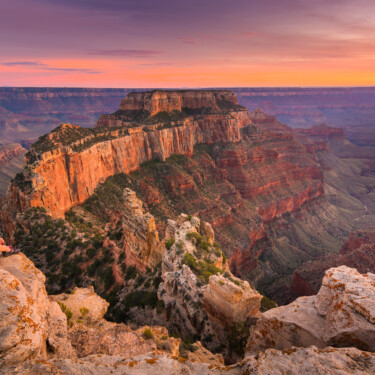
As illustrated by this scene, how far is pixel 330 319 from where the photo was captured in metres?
13.6

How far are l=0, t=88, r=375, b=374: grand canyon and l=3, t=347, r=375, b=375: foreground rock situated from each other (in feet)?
0.17

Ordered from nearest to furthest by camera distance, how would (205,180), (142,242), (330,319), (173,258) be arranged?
(330,319)
(173,258)
(142,242)
(205,180)

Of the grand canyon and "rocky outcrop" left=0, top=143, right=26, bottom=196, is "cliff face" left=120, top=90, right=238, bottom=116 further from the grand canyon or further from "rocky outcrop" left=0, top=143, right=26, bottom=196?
"rocky outcrop" left=0, top=143, right=26, bottom=196

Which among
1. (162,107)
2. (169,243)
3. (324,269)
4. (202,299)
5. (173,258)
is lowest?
(324,269)

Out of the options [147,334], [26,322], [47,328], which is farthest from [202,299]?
[26,322]

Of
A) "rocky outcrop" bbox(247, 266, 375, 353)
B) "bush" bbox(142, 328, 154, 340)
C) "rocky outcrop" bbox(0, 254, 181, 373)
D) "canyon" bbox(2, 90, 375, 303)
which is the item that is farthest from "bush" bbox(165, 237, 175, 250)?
"rocky outcrop" bbox(247, 266, 375, 353)

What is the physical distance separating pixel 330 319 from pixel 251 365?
17.5 feet

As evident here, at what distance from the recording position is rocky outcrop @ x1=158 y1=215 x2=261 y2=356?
69.8ft

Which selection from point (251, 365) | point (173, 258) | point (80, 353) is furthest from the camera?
point (173, 258)

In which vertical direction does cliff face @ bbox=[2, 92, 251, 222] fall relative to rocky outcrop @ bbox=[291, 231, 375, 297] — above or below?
above

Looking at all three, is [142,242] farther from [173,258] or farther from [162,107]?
[162,107]

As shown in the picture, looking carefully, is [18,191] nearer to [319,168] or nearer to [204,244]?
[204,244]

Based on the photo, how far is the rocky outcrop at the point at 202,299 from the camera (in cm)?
2128

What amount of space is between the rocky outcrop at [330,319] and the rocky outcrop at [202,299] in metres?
4.08
